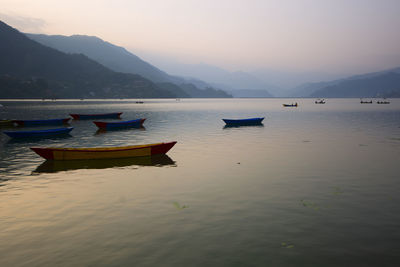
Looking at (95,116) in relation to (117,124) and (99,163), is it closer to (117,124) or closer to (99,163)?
(117,124)

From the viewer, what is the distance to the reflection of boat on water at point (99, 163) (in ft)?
80.1

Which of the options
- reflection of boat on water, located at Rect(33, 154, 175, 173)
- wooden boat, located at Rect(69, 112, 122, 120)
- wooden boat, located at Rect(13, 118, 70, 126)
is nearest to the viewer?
reflection of boat on water, located at Rect(33, 154, 175, 173)

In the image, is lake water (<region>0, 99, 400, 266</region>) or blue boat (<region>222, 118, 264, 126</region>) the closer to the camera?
lake water (<region>0, 99, 400, 266</region>)

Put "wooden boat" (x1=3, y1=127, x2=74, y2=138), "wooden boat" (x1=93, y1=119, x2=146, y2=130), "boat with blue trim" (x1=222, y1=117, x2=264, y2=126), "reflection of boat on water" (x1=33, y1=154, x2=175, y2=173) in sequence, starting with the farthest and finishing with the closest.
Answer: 1. "boat with blue trim" (x1=222, y1=117, x2=264, y2=126)
2. "wooden boat" (x1=93, y1=119, x2=146, y2=130)
3. "wooden boat" (x1=3, y1=127, x2=74, y2=138)
4. "reflection of boat on water" (x1=33, y1=154, x2=175, y2=173)

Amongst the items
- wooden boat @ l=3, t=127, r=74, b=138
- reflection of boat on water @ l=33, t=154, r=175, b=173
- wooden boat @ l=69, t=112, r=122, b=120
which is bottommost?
reflection of boat on water @ l=33, t=154, r=175, b=173

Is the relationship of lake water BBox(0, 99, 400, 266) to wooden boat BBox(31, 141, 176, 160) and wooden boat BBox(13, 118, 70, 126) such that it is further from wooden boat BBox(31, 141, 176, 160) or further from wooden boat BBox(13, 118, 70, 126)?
wooden boat BBox(13, 118, 70, 126)

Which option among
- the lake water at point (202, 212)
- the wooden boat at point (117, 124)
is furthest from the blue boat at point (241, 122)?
the lake water at point (202, 212)

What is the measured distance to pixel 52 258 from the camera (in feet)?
33.0

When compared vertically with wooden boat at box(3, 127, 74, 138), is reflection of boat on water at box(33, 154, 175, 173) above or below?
below

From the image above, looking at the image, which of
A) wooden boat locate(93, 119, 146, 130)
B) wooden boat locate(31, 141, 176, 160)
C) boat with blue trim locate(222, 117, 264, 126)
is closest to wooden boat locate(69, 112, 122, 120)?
wooden boat locate(93, 119, 146, 130)

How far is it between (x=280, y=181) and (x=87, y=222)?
12.5 metres

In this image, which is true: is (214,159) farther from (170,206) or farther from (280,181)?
(170,206)


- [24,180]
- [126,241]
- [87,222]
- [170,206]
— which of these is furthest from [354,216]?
[24,180]

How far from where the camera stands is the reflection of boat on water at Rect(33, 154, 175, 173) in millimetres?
24422
